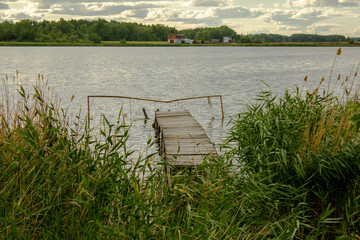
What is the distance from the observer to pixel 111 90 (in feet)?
117

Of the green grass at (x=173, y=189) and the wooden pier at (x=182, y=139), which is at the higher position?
the green grass at (x=173, y=189)

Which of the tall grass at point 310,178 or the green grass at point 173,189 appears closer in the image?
the green grass at point 173,189

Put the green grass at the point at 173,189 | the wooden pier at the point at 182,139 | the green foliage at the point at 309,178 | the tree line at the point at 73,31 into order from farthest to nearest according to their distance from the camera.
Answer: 1. the tree line at the point at 73,31
2. the wooden pier at the point at 182,139
3. the green foliage at the point at 309,178
4. the green grass at the point at 173,189

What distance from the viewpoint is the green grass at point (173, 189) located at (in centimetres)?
396

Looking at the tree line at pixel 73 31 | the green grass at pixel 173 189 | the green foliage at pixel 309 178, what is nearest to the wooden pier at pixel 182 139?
the green grass at pixel 173 189

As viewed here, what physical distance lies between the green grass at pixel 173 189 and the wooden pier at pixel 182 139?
158cm

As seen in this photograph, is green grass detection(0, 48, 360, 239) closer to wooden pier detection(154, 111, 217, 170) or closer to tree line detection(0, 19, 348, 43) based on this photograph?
wooden pier detection(154, 111, 217, 170)

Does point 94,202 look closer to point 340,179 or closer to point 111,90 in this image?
point 340,179

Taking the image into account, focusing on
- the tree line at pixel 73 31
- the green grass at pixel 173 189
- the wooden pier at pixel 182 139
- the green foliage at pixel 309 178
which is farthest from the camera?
the tree line at pixel 73 31

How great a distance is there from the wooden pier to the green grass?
158 centimetres

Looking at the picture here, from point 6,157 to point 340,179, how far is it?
4.83m

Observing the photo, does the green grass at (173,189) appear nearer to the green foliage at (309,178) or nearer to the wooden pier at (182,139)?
the green foliage at (309,178)

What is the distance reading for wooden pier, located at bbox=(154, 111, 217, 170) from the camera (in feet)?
27.9

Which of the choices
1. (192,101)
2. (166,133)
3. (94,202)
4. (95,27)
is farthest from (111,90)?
(95,27)
